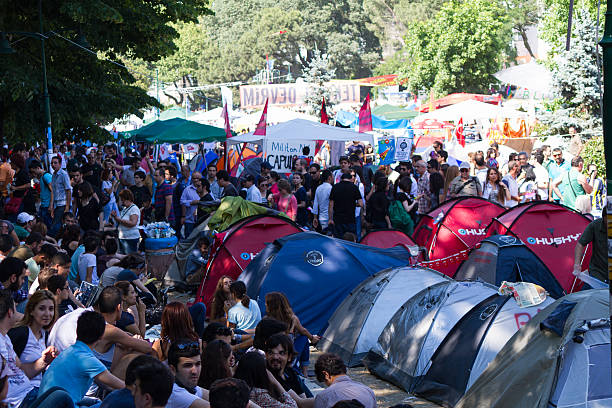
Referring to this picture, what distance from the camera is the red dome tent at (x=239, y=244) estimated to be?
11.5m

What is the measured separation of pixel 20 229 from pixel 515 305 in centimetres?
773

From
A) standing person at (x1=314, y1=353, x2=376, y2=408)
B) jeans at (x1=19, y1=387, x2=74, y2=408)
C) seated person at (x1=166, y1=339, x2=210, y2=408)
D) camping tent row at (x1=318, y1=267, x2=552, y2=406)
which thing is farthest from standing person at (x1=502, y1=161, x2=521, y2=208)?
jeans at (x1=19, y1=387, x2=74, y2=408)

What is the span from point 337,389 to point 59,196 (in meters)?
9.80

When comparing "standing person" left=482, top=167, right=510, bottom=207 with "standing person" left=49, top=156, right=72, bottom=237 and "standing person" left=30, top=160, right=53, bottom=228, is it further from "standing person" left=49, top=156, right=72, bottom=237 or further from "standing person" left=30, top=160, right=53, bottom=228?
"standing person" left=30, top=160, right=53, bottom=228

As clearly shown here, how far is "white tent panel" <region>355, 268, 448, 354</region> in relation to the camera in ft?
30.2

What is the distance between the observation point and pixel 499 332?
7.57 metres

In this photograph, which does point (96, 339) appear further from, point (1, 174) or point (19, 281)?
point (1, 174)

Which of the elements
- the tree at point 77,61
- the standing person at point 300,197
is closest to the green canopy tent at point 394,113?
the tree at point 77,61

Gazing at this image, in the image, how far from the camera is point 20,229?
12.0m

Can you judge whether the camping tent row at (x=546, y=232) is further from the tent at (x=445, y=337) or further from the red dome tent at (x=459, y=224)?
the tent at (x=445, y=337)

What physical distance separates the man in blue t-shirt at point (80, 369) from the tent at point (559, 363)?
A: 9.71ft

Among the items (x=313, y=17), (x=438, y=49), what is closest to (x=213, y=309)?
(x=438, y=49)

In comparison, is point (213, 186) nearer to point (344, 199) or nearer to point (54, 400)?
point (344, 199)

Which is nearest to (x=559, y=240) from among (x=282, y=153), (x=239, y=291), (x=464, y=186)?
(x=464, y=186)
